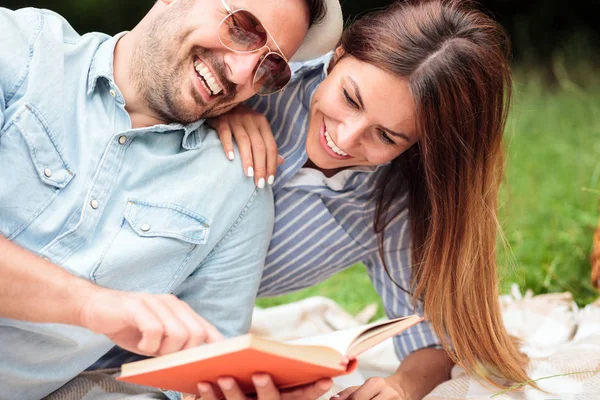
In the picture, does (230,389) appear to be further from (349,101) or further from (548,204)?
(548,204)

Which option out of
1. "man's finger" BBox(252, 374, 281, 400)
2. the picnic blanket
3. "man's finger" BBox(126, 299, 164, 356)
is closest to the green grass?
the picnic blanket

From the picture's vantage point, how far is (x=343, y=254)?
2.86 metres

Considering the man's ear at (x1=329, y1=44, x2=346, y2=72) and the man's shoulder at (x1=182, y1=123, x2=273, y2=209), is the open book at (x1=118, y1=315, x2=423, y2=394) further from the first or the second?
the man's ear at (x1=329, y1=44, x2=346, y2=72)

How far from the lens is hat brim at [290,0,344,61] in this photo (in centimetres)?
243

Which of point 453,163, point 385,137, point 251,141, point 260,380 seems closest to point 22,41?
point 251,141

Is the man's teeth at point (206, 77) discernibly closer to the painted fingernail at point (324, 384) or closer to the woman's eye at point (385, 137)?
the woman's eye at point (385, 137)

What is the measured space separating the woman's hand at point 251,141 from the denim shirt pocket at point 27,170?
531mm

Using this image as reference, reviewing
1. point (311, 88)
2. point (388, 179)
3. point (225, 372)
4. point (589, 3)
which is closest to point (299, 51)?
point (311, 88)

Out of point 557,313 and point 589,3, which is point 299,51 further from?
point 589,3

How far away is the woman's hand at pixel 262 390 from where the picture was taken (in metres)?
1.72

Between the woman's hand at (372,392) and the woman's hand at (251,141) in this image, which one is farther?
the woman's hand at (251,141)

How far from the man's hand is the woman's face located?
88cm

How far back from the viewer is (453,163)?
2.43 meters

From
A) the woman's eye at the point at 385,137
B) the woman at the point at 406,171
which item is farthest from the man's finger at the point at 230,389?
the woman's eye at the point at 385,137
